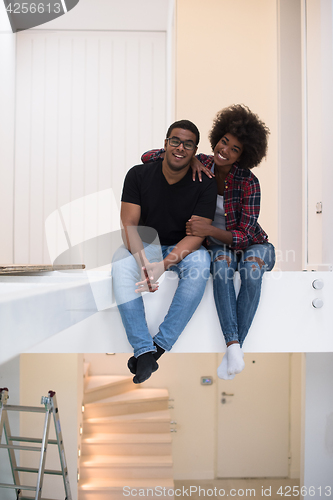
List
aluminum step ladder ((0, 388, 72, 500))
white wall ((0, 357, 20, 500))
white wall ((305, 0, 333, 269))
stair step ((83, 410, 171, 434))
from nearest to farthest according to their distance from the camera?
white wall ((305, 0, 333, 269)), aluminum step ladder ((0, 388, 72, 500)), white wall ((0, 357, 20, 500)), stair step ((83, 410, 171, 434))

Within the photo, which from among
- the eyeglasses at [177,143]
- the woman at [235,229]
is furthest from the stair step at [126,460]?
the eyeglasses at [177,143]

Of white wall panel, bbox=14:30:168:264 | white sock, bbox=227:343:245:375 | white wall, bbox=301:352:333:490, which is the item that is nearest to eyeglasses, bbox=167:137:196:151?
white sock, bbox=227:343:245:375

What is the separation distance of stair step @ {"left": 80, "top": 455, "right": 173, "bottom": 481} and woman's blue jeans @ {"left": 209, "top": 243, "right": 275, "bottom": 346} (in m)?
3.09

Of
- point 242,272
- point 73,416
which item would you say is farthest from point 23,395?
point 242,272

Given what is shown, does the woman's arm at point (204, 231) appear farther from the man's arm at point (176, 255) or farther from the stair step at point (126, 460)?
the stair step at point (126, 460)

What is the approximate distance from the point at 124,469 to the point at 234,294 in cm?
328

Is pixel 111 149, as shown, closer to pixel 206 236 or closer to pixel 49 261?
pixel 49 261

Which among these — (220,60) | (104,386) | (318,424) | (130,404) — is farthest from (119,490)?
(220,60)

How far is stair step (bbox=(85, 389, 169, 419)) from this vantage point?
176 inches

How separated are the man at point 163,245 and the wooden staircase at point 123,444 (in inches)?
122

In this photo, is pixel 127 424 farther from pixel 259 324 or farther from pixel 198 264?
pixel 198 264

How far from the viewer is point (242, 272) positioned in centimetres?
161

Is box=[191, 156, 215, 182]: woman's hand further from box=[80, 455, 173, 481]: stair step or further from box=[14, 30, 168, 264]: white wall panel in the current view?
box=[80, 455, 173, 481]: stair step

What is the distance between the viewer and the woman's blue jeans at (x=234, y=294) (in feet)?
5.15
